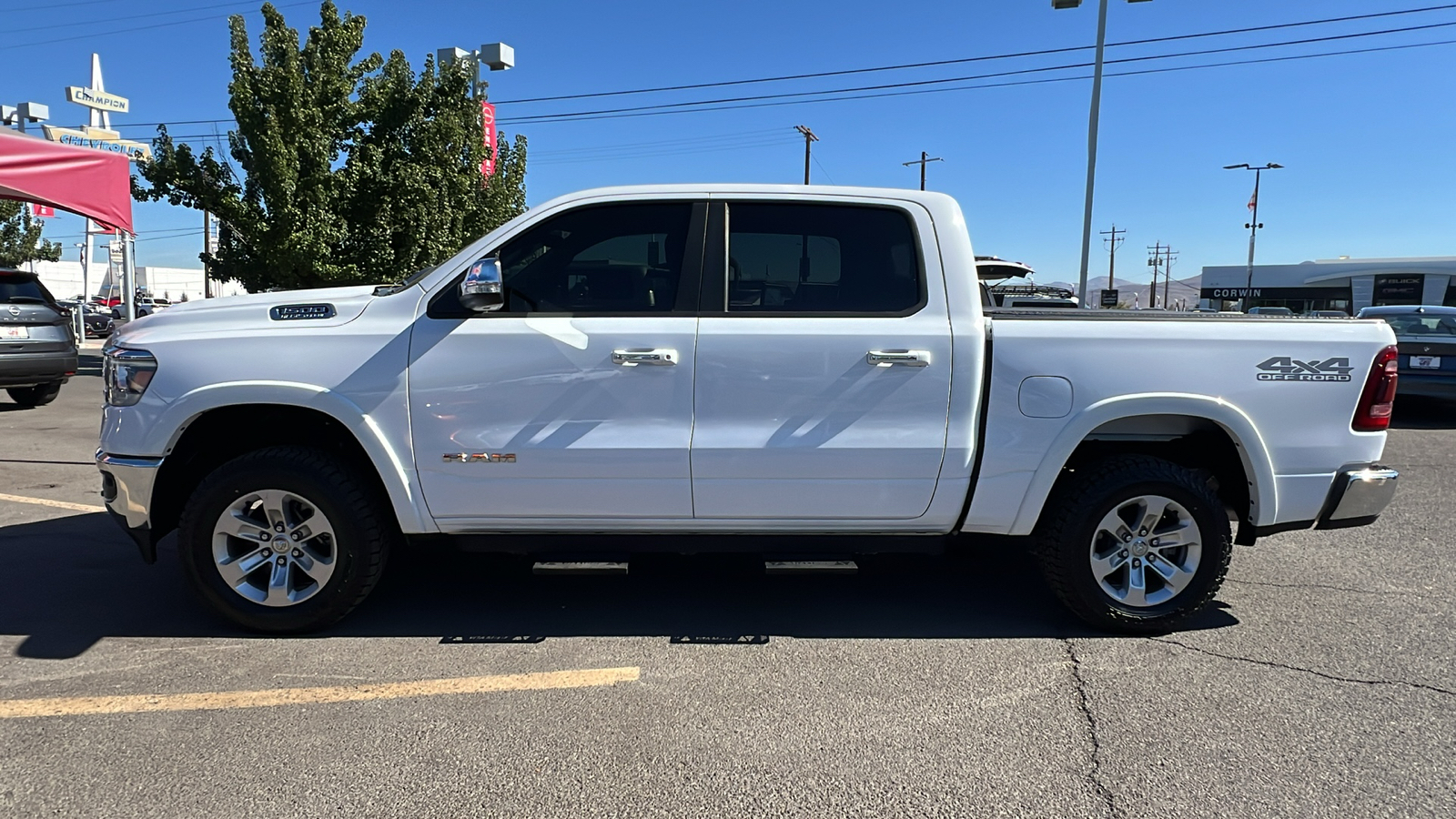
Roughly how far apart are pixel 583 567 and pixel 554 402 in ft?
2.38

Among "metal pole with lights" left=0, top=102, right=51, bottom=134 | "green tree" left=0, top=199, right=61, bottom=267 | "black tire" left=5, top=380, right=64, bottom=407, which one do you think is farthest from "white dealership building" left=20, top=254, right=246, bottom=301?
"black tire" left=5, top=380, right=64, bottom=407

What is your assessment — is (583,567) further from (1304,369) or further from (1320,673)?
(1304,369)

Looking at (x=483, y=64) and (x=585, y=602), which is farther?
(x=483, y=64)

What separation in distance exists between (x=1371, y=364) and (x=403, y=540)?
4.36m

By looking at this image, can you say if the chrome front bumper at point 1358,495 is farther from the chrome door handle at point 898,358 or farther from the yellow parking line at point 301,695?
the yellow parking line at point 301,695

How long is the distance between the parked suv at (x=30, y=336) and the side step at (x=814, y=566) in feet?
33.5

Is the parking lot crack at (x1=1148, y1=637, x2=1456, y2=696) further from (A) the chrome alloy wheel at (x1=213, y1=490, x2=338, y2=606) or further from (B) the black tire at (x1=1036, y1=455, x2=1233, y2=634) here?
(A) the chrome alloy wheel at (x1=213, y1=490, x2=338, y2=606)

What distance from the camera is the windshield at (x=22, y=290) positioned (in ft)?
32.2

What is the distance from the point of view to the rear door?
3.62 meters

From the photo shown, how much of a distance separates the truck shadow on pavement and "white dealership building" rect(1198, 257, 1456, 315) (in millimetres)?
50616

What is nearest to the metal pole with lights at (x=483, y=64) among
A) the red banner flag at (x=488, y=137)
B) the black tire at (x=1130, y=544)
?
the red banner flag at (x=488, y=137)

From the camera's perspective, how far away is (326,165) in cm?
1554

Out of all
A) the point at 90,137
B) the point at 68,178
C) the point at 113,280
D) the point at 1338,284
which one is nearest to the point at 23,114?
the point at 90,137

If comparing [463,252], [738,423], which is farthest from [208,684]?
[738,423]
